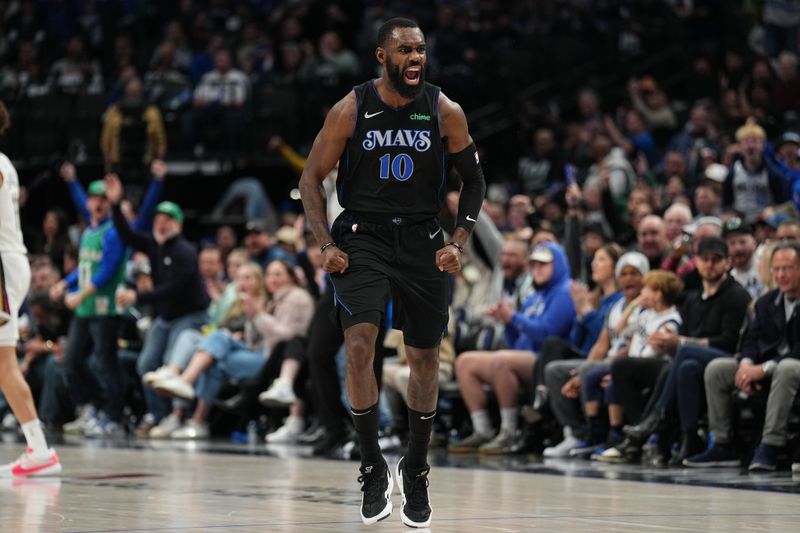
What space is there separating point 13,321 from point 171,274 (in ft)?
15.8

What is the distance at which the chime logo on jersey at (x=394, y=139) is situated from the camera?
6281 mm

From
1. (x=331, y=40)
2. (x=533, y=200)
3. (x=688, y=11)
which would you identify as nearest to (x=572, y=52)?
(x=688, y=11)

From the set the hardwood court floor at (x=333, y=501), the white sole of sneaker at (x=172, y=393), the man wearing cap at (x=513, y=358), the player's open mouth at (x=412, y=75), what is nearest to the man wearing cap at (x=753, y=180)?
the man wearing cap at (x=513, y=358)

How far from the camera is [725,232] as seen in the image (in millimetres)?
10336

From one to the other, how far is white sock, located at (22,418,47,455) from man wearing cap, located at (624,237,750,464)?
3739mm

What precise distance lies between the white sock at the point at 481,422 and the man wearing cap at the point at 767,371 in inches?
77.7

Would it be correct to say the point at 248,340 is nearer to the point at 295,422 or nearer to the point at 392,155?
the point at 295,422

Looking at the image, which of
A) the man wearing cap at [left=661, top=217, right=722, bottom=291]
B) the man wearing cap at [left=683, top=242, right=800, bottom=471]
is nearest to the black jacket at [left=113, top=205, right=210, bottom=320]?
the man wearing cap at [left=661, top=217, right=722, bottom=291]

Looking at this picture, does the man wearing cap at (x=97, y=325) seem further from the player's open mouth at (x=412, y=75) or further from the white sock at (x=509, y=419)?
the player's open mouth at (x=412, y=75)

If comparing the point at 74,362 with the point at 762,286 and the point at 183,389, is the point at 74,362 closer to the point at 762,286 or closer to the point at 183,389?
the point at 183,389

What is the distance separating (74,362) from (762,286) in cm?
635

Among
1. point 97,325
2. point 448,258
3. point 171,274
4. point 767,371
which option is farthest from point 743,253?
point 97,325

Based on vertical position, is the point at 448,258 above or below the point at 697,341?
above

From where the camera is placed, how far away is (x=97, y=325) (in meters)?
13.2
